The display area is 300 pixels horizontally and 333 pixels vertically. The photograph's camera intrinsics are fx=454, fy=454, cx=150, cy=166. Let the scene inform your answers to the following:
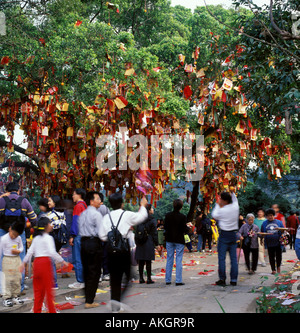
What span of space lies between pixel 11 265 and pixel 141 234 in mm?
3100

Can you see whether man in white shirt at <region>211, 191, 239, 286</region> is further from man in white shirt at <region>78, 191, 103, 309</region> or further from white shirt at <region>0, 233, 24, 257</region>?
white shirt at <region>0, 233, 24, 257</region>

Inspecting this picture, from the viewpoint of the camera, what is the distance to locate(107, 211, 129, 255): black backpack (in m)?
5.81

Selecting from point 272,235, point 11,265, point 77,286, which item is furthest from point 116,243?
point 272,235

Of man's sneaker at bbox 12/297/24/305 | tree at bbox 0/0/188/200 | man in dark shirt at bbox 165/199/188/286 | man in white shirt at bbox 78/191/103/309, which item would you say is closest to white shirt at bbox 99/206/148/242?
man in white shirt at bbox 78/191/103/309

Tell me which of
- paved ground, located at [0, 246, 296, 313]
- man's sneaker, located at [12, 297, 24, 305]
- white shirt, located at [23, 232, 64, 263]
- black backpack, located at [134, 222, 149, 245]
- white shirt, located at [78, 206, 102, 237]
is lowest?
paved ground, located at [0, 246, 296, 313]

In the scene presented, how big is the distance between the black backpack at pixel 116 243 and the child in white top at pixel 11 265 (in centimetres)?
177

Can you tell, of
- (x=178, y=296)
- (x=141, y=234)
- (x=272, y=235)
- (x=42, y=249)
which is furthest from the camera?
(x=272, y=235)

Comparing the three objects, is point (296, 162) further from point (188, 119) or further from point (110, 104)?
point (110, 104)

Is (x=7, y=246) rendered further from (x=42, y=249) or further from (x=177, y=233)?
(x=177, y=233)

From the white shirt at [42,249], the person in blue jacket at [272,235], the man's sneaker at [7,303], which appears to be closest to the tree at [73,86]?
the person in blue jacket at [272,235]

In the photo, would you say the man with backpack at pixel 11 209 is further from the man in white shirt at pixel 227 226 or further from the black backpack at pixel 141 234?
the man in white shirt at pixel 227 226

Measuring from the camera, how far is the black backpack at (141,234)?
363 inches

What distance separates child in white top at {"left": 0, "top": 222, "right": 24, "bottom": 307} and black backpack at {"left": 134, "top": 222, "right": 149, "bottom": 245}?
2852 mm

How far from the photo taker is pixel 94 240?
22.4 feet
